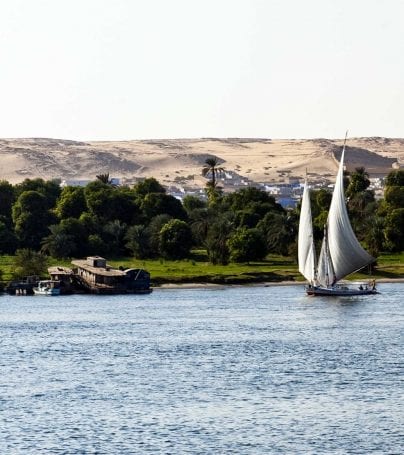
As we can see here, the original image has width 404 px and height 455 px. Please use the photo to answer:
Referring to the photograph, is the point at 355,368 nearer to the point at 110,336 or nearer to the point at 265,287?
the point at 110,336

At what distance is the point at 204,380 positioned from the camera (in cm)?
5741

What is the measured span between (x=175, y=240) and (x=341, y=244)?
21.6m

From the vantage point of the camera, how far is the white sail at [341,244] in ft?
342

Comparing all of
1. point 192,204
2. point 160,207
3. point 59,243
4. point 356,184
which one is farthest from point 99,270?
point 356,184

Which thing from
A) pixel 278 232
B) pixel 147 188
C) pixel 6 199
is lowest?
pixel 278 232

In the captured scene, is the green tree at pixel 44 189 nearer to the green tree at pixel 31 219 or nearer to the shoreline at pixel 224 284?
the green tree at pixel 31 219

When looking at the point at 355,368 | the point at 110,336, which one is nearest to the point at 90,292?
the point at 110,336

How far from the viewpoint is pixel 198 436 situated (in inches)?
1788

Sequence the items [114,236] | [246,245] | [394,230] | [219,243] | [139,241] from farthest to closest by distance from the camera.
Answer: [114,236] → [139,241] → [394,230] → [219,243] → [246,245]

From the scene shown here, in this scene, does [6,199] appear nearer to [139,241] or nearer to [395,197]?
[139,241]

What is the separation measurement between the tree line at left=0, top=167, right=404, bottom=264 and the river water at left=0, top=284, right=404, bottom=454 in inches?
1096

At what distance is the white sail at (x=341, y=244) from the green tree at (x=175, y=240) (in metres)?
19.6

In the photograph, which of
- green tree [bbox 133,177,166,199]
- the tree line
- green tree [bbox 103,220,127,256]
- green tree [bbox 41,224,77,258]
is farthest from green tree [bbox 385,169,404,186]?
green tree [bbox 41,224,77,258]

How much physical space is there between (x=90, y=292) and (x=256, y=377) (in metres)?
59.7
